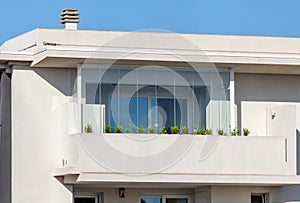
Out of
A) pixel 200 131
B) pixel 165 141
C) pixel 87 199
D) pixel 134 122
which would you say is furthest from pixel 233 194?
pixel 87 199

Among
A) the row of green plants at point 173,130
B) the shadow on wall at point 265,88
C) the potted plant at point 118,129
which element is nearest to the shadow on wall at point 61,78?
the row of green plants at point 173,130

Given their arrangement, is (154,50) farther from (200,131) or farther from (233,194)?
(233,194)

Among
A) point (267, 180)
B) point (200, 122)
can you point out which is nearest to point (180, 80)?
point (200, 122)

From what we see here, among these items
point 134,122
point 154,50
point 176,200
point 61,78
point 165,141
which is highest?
point 154,50

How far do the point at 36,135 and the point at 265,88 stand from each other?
6.19 m

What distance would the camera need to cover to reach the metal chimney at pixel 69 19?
3138 cm

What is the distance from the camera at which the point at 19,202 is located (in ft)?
95.4

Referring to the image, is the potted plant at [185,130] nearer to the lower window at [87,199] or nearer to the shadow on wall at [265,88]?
the shadow on wall at [265,88]

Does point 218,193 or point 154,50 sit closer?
point 154,50

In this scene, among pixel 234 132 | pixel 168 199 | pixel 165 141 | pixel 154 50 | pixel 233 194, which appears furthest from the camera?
pixel 168 199

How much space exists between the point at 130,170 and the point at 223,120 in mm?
3020

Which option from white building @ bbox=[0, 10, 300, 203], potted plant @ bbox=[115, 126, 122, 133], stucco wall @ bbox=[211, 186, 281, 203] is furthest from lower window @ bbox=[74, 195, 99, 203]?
stucco wall @ bbox=[211, 186, 281, 203]

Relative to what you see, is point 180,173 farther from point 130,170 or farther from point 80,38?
point 80,38

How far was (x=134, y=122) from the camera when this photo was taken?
2961 centimetres
